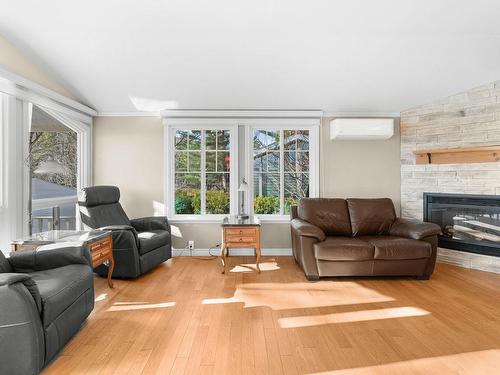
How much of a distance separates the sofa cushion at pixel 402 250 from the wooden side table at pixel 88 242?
2921 mm

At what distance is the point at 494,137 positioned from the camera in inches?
167

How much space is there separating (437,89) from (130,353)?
463cm

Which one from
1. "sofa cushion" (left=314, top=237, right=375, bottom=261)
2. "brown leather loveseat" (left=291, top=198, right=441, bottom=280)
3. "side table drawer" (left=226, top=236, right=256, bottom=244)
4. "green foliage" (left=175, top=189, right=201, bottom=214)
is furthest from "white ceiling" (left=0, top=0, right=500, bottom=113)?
"sofa cushion" (left=314, top=237, right=375, bottom=261)

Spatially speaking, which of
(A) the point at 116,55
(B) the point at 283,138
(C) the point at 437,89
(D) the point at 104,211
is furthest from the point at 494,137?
(D) the point at 104,211

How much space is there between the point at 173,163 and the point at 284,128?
1787mm

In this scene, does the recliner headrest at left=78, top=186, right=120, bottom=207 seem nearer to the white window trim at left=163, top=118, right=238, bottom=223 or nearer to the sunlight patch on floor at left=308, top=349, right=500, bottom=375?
the white window trim at left=163, top=118, right=238, bottom=223

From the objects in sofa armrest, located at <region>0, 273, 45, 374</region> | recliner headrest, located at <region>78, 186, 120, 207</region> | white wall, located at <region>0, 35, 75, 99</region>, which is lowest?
sofa armrest, located at <region>0, 273, 45, 374</region>

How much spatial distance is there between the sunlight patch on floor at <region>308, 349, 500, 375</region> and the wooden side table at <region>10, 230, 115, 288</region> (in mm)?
2217

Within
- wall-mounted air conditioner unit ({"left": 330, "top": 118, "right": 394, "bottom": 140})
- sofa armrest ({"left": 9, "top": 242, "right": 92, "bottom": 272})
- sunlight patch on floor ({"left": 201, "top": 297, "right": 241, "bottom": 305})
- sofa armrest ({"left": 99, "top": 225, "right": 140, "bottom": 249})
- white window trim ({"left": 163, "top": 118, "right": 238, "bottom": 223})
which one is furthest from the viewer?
white window trim ({"left": 163, "top": 118, "right": 238, "bottom": 223})

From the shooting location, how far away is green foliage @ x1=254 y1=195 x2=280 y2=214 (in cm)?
523

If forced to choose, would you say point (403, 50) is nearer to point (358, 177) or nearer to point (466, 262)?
point (358, 177)

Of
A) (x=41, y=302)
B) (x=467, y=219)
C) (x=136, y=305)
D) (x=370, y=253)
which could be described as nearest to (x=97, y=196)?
(x=136, y=305)

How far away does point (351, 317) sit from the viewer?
2879 mm

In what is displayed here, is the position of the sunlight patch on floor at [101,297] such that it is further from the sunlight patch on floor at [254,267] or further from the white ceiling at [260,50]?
the white ceiling at [260,50]
